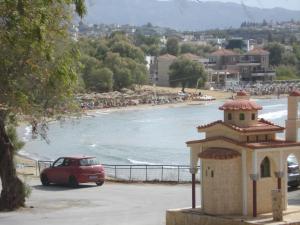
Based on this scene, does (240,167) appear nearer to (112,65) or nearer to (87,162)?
(87,162)

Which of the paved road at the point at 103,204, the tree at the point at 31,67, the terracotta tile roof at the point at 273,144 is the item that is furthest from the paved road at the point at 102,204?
the terracotta tile roof at the point at 273,144

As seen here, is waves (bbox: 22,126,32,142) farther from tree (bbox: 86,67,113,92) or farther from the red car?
tree (bbox: 86,67,113,92)

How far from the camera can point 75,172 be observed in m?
31.3

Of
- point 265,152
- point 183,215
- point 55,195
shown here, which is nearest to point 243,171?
point 265,152

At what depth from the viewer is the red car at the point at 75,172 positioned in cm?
3130

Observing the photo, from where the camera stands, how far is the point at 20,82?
22625mm

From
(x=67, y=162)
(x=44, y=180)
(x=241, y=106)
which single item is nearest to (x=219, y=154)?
(x=241, y=106)

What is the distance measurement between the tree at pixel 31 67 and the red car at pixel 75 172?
5127 mm

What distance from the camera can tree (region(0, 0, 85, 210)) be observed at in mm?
18078

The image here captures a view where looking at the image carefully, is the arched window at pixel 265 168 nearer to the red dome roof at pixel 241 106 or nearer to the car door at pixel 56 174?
the red dome roof at pixel 241 106

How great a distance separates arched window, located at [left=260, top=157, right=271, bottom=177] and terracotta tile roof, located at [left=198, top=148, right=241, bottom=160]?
2.46 feet

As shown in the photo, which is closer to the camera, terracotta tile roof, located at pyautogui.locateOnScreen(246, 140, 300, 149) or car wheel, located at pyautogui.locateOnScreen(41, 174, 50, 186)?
terracotta tile roof, located at pyautogui.locateOnScreen(246, 140, 300, 149)

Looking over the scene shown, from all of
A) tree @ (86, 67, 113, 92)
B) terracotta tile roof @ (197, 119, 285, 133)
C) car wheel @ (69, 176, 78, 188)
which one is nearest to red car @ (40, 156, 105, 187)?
car wheel @ (69, 176, 78, 188)

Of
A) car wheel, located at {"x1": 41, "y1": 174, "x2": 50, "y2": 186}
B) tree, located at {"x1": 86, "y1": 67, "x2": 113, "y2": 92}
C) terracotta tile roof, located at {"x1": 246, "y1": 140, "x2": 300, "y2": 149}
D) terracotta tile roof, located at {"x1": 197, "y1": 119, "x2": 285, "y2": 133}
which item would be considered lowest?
car wheel, located at {"x1": 41, "y1": 174, "x2": 50, "y2": 186}
